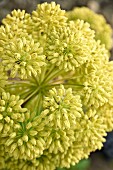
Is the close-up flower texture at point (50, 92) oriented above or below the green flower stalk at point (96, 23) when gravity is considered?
below

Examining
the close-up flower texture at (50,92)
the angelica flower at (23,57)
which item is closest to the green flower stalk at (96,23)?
the close-up flower texture at (50,92)

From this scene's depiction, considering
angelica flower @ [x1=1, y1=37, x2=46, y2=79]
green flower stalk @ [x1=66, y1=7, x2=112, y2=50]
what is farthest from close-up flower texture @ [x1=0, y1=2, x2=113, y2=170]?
green flower stalk @ [x1=66, y1=7, x2=112, y2=50]

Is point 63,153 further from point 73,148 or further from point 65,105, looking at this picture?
point 65,105

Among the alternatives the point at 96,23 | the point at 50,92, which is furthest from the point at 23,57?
the point at 96,23

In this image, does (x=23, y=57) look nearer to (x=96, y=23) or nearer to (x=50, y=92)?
(x=50, y=92)

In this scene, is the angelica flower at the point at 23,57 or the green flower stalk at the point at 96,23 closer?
the angelica flower at the point at 23,57

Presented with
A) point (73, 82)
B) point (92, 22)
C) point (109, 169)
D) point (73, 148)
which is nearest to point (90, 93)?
point (73, 82)

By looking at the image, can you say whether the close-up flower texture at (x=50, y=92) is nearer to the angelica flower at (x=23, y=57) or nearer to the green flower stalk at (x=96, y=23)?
the angelica flower at (x=23, y=57)

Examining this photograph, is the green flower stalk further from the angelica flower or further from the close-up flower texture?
the angelica flower

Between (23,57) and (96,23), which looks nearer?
(23,57)
